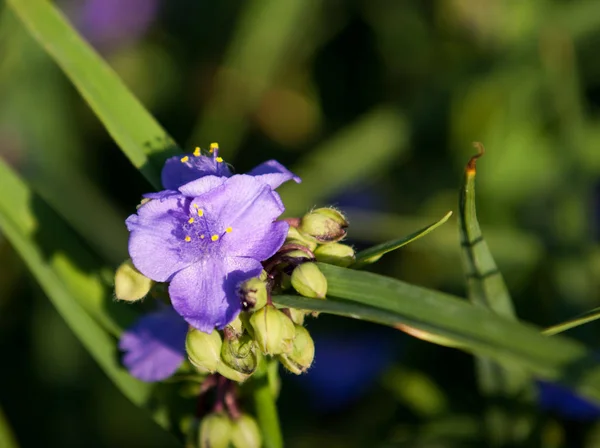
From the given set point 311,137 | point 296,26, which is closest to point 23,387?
point 311,137

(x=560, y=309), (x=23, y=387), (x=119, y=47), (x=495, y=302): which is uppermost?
(x=119, y=47)

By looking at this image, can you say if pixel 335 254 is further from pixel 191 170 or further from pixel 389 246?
pixel 191 170

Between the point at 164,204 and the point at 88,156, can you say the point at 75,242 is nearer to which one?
the point at 164,204

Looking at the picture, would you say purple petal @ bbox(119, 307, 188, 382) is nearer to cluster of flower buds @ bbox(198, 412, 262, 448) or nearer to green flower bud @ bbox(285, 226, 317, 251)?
cluster of flower buds @ bbox(198, 412, 262, 448)

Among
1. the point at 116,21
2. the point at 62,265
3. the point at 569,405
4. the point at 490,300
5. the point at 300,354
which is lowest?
the point at 569,405

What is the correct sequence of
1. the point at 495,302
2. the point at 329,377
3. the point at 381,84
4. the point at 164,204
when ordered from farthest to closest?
the point at 381,84 < the point at 329,377 < the point at 495,302 < the point at 164,204

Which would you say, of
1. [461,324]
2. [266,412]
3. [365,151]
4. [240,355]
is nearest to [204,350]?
[240,355]

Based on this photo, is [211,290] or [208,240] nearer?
[211,290]

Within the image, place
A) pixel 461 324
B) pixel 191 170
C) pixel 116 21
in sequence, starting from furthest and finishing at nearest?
1. pixel 116 21
2. pixel 191 170
3. pixel 461 324
